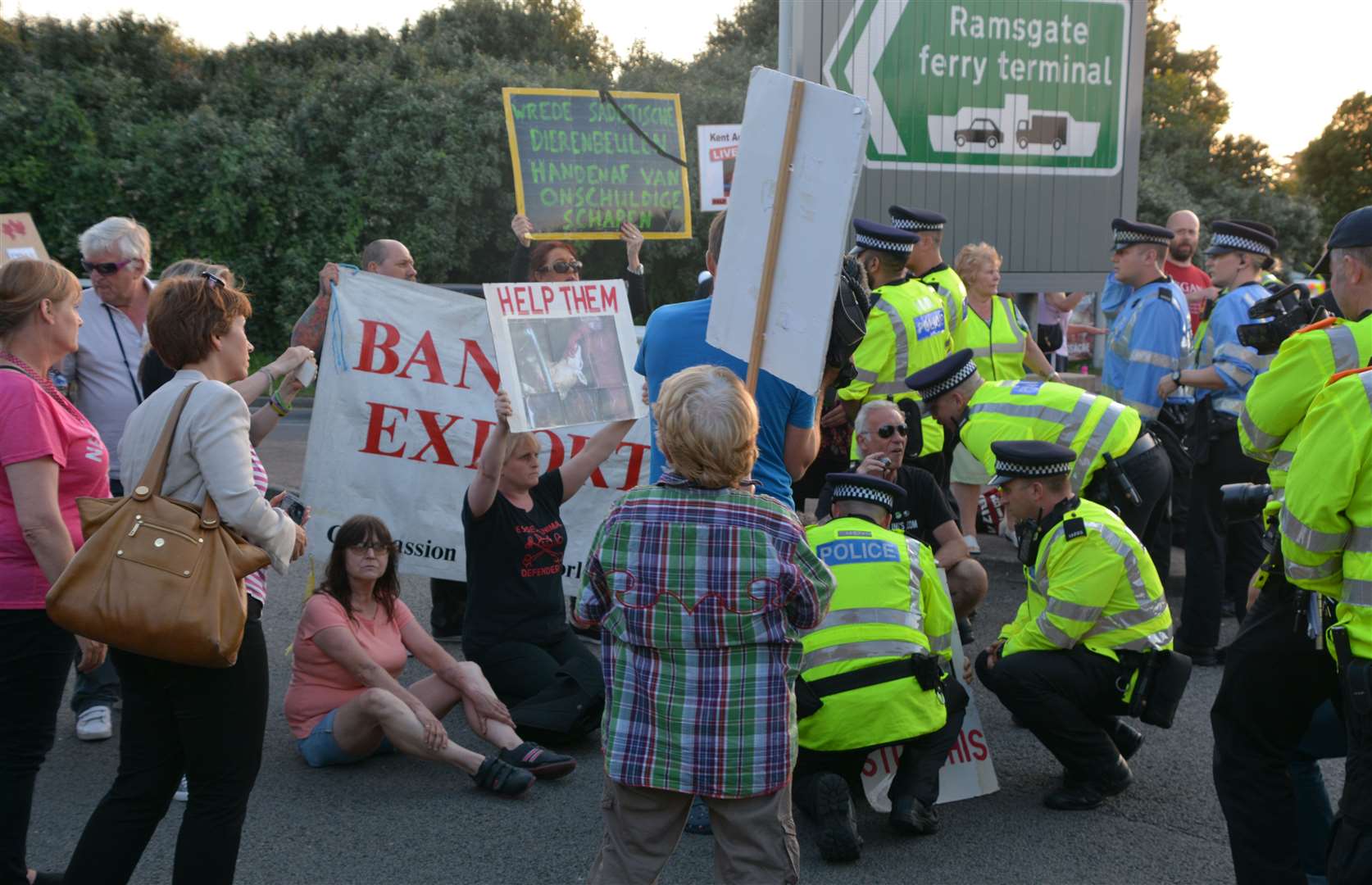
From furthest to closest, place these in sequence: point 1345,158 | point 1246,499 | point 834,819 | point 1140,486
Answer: point 1345,158 < point 1140,486 < point 834,819 < point 1246,499

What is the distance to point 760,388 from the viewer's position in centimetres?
401

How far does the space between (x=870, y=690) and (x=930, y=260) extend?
3.47 metres

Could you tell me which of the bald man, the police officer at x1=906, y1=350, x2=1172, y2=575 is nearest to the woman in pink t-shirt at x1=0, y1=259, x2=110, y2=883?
the police officer at x1=906, y1=350, x2=1172, y2=575

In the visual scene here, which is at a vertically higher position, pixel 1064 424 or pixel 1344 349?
pixel 1344 349

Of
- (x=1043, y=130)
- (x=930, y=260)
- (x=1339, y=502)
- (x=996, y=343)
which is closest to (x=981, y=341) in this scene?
(x=996, y=343)

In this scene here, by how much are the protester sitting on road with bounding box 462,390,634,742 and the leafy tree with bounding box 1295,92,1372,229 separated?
861 inches

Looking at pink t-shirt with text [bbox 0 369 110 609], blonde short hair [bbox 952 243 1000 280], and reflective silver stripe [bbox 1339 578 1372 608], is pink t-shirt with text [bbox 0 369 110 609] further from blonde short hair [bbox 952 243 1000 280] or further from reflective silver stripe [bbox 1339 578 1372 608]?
blonde short hair [bbox 952 243 1000 280]

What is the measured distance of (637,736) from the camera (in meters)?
2.90

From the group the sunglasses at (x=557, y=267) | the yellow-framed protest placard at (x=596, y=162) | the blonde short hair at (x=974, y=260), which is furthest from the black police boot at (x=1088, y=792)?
the yellow-framed protest placard at (x=596, y=162)

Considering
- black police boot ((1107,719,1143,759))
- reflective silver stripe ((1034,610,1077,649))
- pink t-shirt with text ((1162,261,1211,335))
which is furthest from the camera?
pink t-shirt with text ((1162,261,1211,335))

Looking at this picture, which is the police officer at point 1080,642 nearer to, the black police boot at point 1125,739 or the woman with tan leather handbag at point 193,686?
the black police boot at point 1125,739

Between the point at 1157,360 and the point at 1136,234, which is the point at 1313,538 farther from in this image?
the point at 1136,234

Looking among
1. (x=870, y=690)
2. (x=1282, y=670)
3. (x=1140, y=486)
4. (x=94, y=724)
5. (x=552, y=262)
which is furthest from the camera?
(x=552, y=262)

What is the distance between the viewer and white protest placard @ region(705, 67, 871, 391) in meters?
3.35
